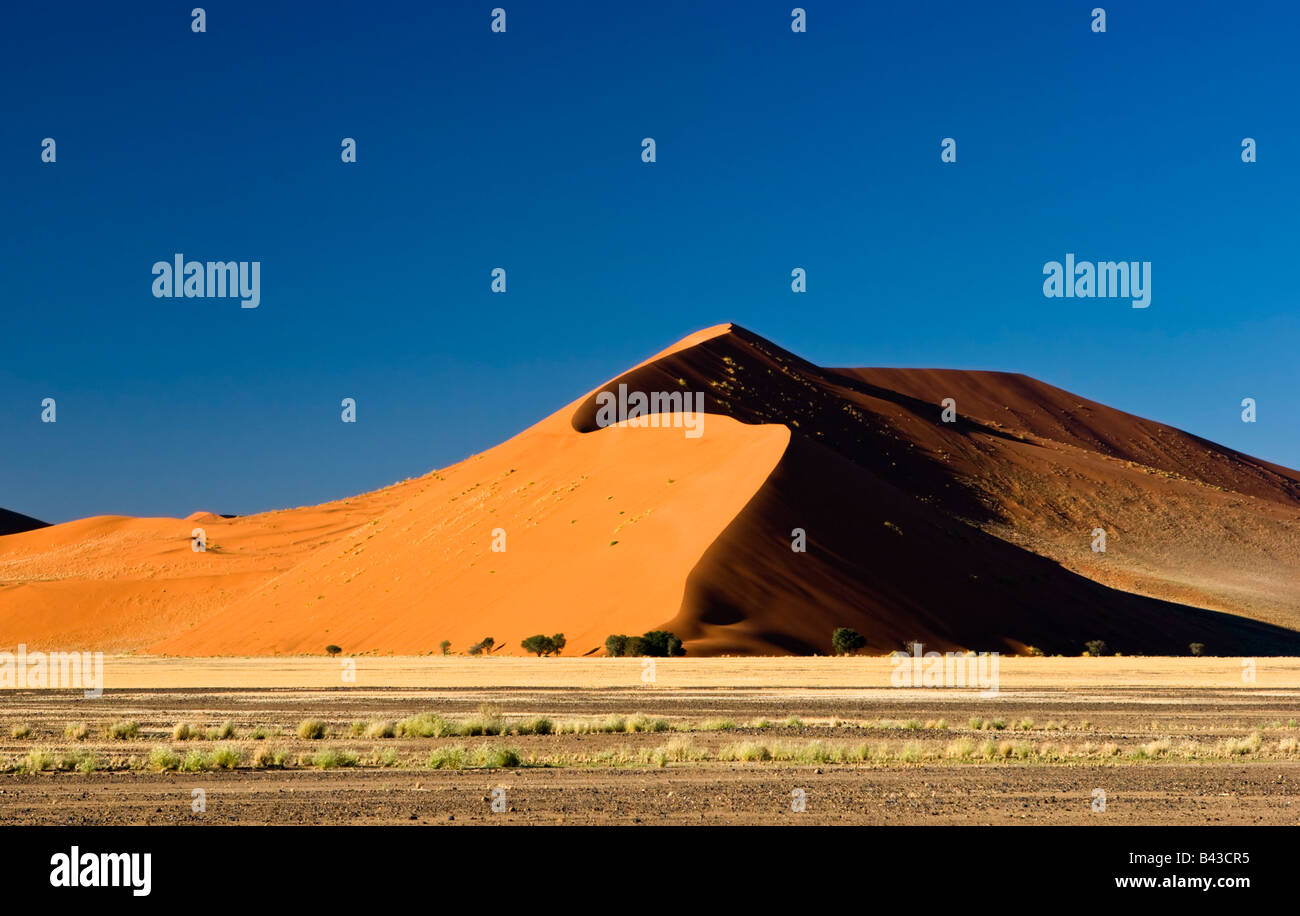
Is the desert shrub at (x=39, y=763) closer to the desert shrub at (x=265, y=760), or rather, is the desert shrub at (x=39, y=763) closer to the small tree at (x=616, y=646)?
the desert shrub at (x=265, y=760)

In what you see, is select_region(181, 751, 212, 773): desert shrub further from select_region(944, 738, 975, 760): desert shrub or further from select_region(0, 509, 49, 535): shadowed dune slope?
select_region(0, 509, 49, 535): shadowed dune slope

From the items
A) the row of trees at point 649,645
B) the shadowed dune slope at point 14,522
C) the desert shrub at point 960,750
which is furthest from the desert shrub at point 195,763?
the shadowed dune slope at point 14,522

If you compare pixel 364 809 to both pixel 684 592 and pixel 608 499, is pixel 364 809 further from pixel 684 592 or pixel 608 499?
pixel 608 499

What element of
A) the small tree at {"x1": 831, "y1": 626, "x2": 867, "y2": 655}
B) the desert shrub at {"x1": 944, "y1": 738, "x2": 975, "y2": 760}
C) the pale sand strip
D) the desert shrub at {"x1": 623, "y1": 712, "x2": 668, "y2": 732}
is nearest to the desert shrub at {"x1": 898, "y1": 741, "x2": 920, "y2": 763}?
the desert shrub at {"x1": 944, "y1": 738, "x2": 975, "y2": 760}

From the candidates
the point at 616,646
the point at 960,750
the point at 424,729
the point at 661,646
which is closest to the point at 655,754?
A: the point at 960,750

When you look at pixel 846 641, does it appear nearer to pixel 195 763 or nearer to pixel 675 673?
pixel 675 673
